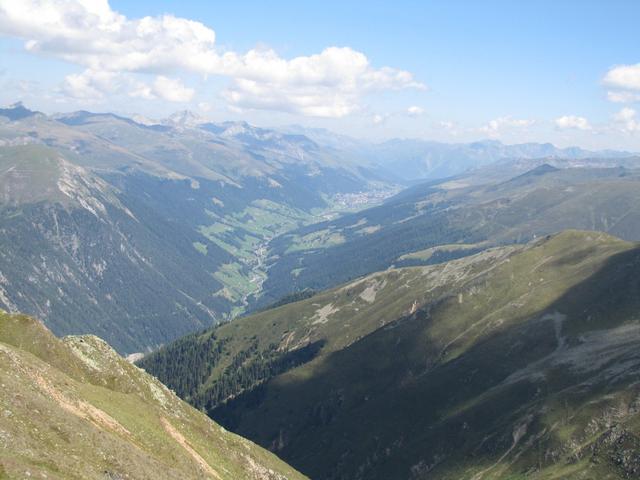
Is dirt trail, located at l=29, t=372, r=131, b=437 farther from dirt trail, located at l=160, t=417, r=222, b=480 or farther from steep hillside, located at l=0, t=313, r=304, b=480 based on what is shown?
dirt trail, located at l=160, t=417, r=222, b=480

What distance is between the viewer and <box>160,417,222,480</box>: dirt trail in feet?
358

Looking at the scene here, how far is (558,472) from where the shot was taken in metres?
151

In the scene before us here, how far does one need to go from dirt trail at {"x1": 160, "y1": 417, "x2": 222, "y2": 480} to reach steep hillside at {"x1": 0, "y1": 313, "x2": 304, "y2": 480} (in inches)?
12.6

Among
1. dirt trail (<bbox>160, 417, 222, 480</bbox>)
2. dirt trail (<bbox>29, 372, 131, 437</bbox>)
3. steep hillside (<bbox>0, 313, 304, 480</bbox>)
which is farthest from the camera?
dirt trail (<bbox>160, 417, 222, 480</bbox>)

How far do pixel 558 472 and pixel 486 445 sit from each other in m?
35.6

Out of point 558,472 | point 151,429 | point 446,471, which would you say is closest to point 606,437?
point 558,472

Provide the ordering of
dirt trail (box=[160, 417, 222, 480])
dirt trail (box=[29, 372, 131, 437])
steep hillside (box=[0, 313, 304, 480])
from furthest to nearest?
dirt trail (box=[160, 417, 222, 480]) → dirt trail (box=[29, 372, 131, 437]) → steep hillside (box=[0, 313, 304, 480])

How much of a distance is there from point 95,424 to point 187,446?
28803mm

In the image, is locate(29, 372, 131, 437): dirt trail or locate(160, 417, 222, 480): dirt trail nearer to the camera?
locate(29, 372, 131, 437): dirt trail

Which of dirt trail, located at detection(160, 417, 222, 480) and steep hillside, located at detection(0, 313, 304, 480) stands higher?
steep hillside, located at detection(0, 313, 304, 480)

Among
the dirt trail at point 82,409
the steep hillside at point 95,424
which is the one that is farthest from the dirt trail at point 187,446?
the dirt trail at point 82,409

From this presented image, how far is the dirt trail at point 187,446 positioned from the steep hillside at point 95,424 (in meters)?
0.32

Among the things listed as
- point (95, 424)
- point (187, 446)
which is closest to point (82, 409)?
point (95, 424)

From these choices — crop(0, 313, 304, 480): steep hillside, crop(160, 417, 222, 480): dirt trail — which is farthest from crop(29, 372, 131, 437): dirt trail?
crop(160, 417, 222, 480): dirt trail
